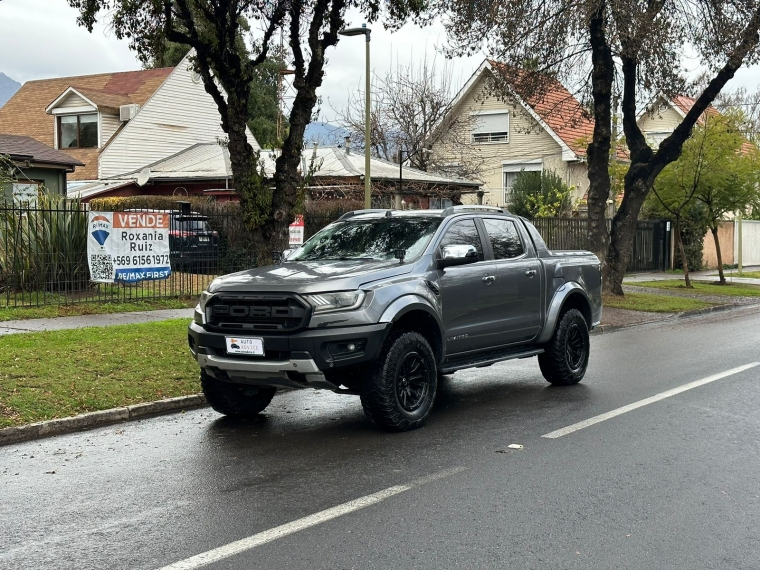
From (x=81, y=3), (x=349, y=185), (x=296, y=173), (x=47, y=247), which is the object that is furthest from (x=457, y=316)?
(x=349, y=185)

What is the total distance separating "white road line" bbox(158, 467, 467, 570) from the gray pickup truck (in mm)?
1396

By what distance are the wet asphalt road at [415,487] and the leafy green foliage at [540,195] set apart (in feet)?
78.3

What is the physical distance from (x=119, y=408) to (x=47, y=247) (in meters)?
8.43

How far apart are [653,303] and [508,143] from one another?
21499 millimetres

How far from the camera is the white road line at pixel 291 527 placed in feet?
15.2

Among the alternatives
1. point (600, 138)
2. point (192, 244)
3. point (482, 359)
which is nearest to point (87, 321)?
point (192, 244)

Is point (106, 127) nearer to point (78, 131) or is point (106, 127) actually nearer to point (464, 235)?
point (78, 131)

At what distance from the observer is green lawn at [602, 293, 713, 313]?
784 inches

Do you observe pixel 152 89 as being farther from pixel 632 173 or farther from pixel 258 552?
pixel 258 552

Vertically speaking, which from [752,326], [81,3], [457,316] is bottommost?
[752,326]

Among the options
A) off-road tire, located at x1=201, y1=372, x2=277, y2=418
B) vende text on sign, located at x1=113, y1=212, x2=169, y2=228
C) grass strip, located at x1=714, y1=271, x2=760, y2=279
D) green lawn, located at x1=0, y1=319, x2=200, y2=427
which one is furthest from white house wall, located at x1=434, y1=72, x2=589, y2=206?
off-road tire, located at x1=201, y1=372, x2=277, y2=418

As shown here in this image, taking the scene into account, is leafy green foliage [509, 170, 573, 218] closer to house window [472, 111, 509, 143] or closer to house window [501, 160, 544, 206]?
house window [501, 160, 544, 206]

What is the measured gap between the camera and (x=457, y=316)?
8.40 meters

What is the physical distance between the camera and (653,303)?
68.0 ft
